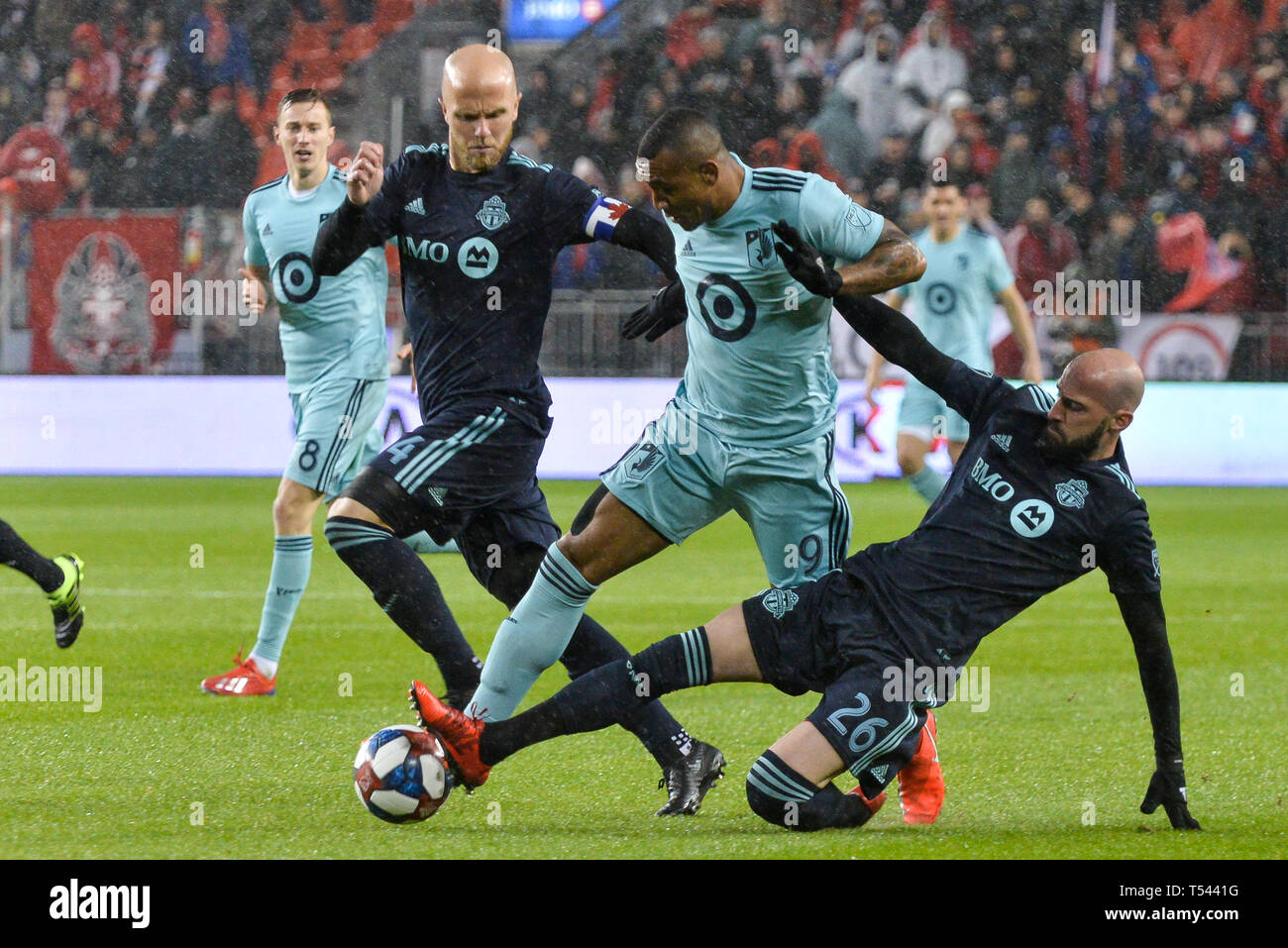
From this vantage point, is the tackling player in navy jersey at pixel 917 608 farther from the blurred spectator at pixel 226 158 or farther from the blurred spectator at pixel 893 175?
the blurred spectator at pixel 226 158

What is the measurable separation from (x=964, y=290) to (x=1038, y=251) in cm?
568

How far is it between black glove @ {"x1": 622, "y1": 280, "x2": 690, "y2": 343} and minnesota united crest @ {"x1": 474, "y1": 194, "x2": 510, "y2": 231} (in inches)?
18.3

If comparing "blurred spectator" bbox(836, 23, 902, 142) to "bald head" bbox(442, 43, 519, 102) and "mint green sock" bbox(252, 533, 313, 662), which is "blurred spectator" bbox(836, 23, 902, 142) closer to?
"mint green sock" bbox(252, 533, 313, 662)

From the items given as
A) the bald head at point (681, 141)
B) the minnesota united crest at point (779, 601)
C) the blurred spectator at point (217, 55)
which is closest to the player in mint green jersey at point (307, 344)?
the bald head at point (681, 141)

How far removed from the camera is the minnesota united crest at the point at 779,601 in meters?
4.38

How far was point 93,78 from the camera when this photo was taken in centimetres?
1855

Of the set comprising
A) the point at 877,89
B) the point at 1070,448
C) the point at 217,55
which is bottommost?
the point at 1070,448

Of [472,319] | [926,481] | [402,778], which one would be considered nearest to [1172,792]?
[402,778]

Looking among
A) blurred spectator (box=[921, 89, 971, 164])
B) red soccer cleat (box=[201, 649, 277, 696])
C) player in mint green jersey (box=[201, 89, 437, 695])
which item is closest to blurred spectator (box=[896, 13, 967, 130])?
blurred spectator (box=[921, 89, 971, 164])

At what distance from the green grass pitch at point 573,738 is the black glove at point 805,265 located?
4.33ft

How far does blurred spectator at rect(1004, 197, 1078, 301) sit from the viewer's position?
15328mm

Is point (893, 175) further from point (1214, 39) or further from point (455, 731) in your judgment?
point (455, 731)

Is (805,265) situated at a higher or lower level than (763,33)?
lower

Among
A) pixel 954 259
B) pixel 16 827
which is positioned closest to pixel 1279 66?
pixel 954 259
